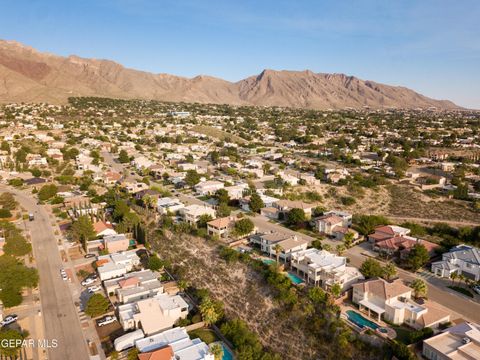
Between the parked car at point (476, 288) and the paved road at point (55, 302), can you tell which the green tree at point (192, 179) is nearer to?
the paved road at point (55, 302)

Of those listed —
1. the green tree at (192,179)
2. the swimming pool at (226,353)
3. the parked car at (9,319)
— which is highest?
the green tree at (192,179)

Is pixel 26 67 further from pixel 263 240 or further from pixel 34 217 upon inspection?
pixel 263 240

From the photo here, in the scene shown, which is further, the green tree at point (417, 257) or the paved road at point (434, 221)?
the paved road at point (434, 221)

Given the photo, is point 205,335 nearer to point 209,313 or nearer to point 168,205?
point 209,313

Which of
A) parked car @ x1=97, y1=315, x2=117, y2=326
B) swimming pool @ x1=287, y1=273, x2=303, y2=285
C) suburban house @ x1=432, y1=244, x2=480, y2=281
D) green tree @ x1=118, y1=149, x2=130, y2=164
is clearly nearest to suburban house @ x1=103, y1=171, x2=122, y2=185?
green tree @ x1=118, y1=149, x2=130, y2=164

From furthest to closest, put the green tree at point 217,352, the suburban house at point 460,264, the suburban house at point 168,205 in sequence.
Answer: the suburban house at point 168,205
the suburban house at point 460,264
the green tree at point 217,352

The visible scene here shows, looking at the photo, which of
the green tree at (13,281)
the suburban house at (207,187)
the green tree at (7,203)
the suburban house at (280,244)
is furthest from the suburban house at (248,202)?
the green tree at (7,203)

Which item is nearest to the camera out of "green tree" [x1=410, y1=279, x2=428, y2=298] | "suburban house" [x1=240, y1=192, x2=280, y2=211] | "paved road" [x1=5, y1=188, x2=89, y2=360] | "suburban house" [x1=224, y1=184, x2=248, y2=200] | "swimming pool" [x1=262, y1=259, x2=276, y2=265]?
"paved road" [x1=5, y1=188, x2=89, y2=360]

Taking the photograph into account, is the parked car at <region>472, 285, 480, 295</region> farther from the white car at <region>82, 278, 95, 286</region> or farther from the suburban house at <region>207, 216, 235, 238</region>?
the white car at <region>82, 278, 95, 286</region>
